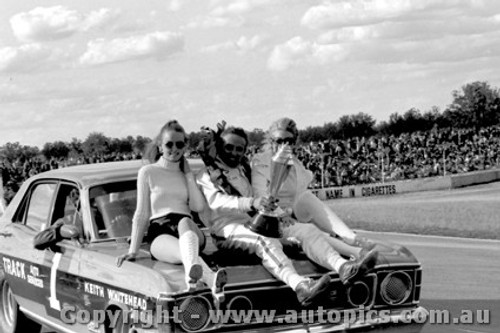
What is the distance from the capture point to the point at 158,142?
6602mm

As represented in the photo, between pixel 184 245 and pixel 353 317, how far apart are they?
49.5 inches

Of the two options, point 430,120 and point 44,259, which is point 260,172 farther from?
point 430,120

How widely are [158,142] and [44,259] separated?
5.10ft

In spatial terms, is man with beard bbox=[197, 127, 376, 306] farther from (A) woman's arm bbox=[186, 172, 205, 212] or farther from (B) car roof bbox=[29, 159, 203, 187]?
(B) car roof bbox=[29, 159, 203, 187]

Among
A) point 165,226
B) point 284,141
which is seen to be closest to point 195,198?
point 165,226

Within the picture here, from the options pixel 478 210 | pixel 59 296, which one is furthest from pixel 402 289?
pixel 478 210

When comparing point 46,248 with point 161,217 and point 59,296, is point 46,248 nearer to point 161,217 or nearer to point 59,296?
point 59,296

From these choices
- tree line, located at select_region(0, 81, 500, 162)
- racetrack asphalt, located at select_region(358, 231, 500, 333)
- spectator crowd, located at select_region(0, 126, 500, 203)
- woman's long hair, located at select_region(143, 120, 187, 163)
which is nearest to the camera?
woman's long hair, located at select_region(143, 120, 187, 163)

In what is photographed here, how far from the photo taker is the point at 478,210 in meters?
26.6

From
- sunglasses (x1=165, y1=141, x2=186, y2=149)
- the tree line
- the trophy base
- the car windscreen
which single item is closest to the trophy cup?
the trophy base

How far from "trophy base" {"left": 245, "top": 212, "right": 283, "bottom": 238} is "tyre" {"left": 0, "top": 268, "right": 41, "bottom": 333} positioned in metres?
3.28

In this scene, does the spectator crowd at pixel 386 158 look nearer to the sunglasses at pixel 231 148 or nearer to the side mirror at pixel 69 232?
the side mirror at pixel 69 232

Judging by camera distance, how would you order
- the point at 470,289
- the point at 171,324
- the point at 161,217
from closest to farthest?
1. the point at 171,324
2. the point at 161,217
3. the point at 470,289

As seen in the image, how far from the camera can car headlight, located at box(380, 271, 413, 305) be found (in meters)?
6.06
